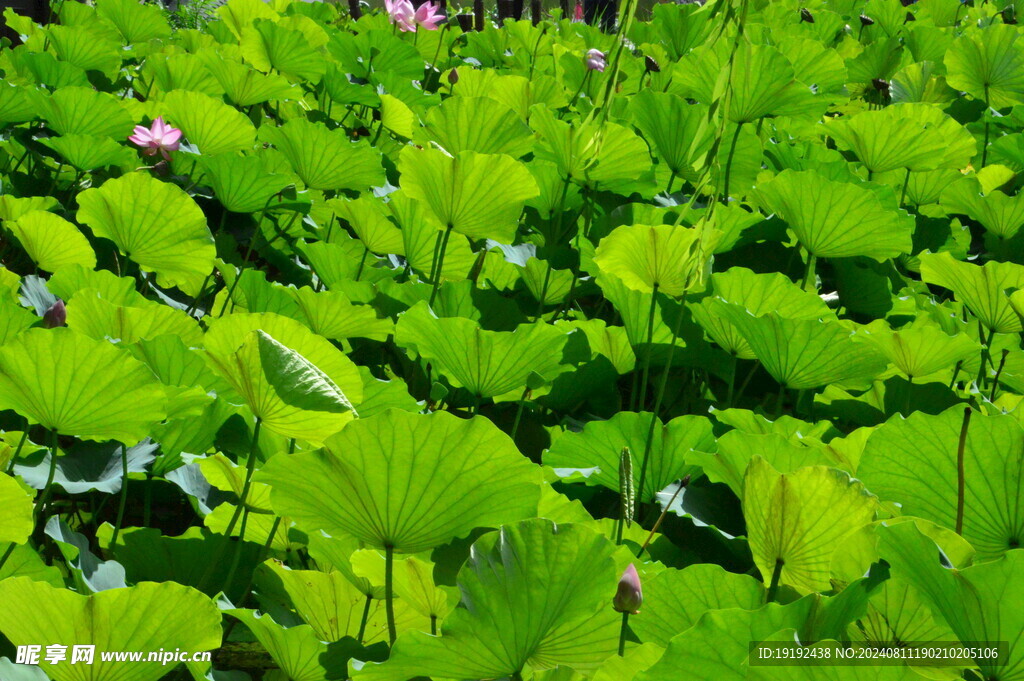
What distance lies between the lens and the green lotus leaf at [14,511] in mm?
649

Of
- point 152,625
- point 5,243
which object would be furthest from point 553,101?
point 152,625

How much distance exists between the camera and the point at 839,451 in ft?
2.63

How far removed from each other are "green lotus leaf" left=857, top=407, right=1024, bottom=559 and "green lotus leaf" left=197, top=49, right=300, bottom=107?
1.30m

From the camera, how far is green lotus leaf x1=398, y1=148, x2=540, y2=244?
1.13m

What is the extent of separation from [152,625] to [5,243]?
1.00m

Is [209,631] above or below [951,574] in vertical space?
below

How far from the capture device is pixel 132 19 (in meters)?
2.42

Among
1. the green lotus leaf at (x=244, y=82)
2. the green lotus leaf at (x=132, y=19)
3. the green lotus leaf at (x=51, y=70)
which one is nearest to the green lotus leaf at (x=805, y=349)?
the green lotus leaf at (x=244, y=82)

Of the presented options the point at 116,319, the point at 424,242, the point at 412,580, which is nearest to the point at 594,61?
the point at 424,242

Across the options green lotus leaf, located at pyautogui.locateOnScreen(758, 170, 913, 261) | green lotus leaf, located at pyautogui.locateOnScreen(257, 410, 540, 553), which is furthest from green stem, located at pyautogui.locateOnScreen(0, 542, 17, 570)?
green lotus leaf, located at pyautogui.locateOnScreen(758, 170, 913, 261)

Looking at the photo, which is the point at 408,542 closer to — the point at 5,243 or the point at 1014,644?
the point at 1014,644

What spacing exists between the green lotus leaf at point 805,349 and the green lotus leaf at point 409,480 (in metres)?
0.40

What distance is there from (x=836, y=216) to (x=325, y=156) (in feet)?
2.36

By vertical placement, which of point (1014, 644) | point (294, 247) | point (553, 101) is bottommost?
point (294, 247)
